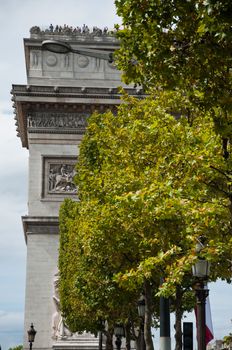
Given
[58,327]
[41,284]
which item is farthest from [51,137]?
[58,327]

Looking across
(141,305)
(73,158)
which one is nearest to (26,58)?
(73,158)

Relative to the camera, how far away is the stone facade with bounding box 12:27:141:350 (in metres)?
50.1

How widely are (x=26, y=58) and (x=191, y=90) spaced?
1788 inches

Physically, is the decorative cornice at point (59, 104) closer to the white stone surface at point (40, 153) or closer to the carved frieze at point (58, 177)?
the white stone surface at point (40, 153)

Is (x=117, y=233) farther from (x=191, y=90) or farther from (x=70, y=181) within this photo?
(x=70, y=181)

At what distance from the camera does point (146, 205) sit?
1736 cm

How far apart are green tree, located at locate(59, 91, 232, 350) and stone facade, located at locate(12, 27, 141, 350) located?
34.7 ft

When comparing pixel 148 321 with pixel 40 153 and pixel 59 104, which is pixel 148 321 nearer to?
pixel 40 153

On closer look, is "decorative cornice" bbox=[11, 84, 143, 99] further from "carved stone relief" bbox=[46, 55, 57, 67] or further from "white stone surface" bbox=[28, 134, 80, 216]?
"white stone surface" bbox=[28, 134, 80, 216]

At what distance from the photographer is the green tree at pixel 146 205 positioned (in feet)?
55.3

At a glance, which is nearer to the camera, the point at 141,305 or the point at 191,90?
the point at 191,90

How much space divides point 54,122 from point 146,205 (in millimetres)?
37762

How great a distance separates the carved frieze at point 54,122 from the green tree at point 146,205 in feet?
54.6

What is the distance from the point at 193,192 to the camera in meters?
16.8
